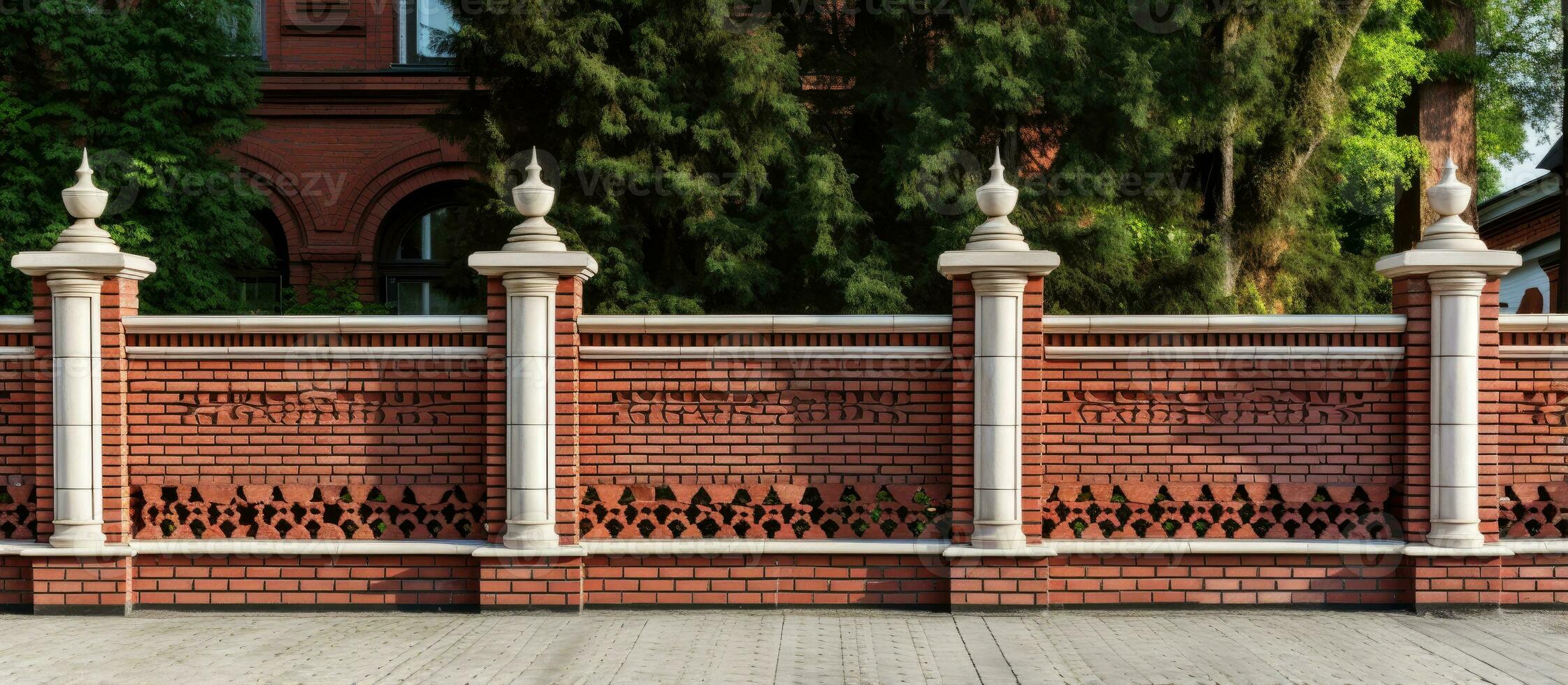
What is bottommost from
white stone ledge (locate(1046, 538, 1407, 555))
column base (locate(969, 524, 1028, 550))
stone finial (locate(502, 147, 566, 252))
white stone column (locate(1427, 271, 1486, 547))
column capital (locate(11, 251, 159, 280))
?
white stone ledge (locate(1046, 538, 1407, 555))

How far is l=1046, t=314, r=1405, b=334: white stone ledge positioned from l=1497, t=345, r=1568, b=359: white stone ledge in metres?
0.63

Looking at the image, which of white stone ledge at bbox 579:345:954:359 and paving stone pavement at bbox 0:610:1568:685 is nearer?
paving stone pavement at bbox 0:610:1568:685

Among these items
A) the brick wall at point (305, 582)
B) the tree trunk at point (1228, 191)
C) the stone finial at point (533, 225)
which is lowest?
the brick wall at point (305, 582)

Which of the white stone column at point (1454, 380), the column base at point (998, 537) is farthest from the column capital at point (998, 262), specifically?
the white stone column at point (1454, 380)

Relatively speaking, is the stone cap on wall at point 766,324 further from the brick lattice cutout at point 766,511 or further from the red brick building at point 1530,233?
the red brick building at point 1530,233

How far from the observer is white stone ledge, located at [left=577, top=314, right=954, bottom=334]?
7.89 m

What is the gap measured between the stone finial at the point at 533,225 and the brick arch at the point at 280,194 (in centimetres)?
1082

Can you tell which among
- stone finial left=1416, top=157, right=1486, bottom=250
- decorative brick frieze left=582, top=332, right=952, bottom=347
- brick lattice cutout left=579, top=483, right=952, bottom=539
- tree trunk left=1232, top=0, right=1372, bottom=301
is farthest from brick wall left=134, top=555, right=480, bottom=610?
tree trunk left=1232, top=0, right=1372, bottom=301

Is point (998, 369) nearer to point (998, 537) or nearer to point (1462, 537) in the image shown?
point (998, 537)

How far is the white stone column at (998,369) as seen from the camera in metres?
7.71

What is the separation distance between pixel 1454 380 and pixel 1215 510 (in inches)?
61.9

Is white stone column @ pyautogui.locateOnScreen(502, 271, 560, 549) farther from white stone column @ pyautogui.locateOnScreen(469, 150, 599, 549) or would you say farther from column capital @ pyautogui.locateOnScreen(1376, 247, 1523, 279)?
column capital @ pyautogui.locateOnScreen(1376, 247, 1523, 279)

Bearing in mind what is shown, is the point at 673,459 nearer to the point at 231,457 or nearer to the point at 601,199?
the point at 231,457

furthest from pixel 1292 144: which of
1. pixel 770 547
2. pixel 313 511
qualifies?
pixel 313 511
